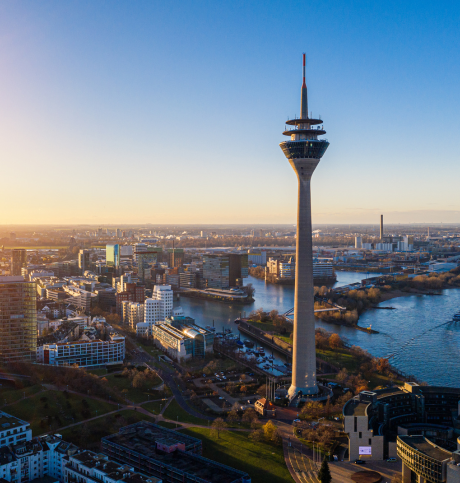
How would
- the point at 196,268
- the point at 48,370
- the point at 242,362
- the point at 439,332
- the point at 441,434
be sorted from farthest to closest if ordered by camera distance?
the point at 196,268, the point at 439,332, the point at 242,362, the point at 48,370, the point at 441,434

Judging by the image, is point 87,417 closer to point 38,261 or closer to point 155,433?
point 155,433

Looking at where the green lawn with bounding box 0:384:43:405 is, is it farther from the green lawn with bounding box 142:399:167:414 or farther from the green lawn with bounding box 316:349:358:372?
the green lawn with bounding box 316:349:358:372

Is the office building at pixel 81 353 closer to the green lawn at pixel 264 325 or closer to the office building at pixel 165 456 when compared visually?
the office building at pixel 165 456

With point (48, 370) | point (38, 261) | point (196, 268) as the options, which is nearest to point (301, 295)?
point (48, 370)

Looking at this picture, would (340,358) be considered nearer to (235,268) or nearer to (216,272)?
(216,272)

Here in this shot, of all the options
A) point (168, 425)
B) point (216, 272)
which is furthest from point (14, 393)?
point (216, 272)

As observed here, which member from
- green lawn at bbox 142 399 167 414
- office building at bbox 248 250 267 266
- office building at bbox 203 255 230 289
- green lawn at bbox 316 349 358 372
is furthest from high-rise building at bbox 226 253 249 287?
green lawn at bbox 142 399 167 414
